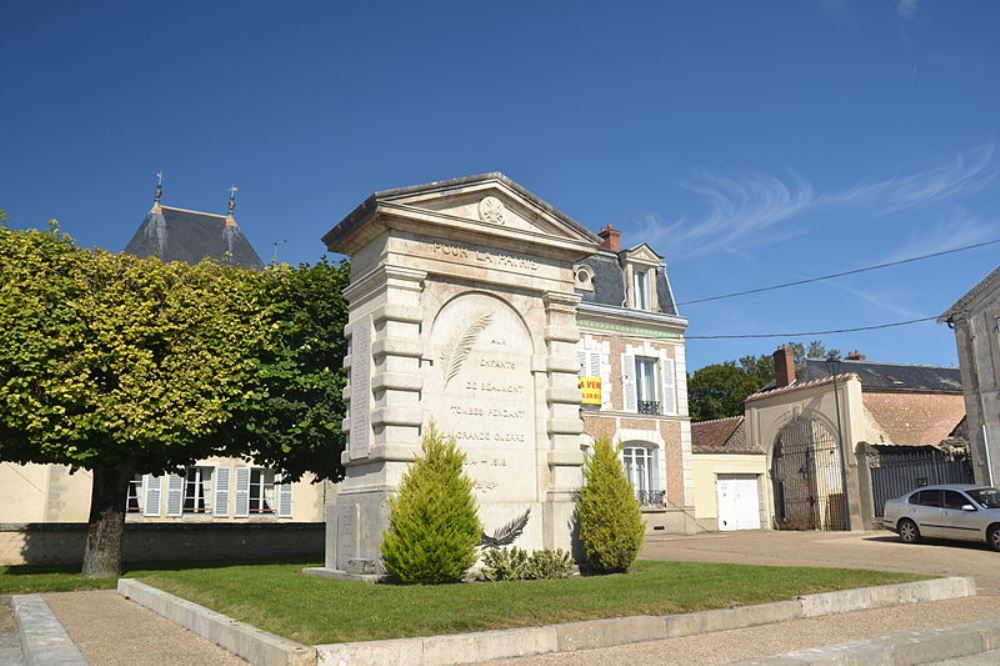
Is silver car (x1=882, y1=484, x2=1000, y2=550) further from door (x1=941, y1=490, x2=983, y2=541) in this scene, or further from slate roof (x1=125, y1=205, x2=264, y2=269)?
slate roof (x1=125, y1=205, x2=264, y2=269)

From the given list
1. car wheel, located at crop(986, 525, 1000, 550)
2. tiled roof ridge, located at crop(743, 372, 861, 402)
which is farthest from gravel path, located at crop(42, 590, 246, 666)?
tiled roof ridge, located at crop(743, 372, 861, 402)

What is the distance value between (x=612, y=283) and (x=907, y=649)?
2292 centimetres

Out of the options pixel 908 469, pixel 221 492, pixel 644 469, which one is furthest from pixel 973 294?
pixel 221 492

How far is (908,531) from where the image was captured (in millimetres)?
17984

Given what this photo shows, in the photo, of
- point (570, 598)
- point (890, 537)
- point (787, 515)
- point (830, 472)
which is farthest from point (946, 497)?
point (570, 598)

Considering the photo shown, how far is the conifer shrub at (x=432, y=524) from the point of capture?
31.4 feet

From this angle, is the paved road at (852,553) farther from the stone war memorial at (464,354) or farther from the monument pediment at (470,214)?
the monument pediment at (470,214)

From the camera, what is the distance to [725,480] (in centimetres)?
2808

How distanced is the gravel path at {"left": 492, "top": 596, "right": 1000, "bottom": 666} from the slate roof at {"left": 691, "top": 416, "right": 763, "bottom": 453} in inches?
802

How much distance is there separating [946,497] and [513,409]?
36.2ft

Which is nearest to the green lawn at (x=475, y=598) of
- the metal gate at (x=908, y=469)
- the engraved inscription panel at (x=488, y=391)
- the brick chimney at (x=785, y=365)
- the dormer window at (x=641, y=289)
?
the engraved inscription panel at (x=488, y=391)

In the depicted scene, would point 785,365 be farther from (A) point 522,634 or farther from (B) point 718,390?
(A) point 522,634

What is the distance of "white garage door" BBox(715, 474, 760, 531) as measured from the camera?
91.7 feet

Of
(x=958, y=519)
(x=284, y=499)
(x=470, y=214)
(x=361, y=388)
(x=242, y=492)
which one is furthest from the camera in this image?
(x=284, y=499)
